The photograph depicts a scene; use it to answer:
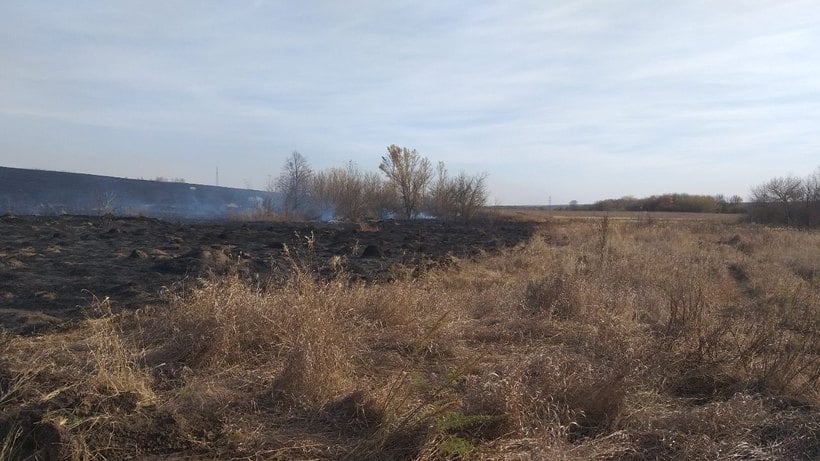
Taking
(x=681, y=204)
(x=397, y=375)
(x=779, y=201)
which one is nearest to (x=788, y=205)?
(x=779, y=201)

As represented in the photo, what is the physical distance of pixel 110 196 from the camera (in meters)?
48.6

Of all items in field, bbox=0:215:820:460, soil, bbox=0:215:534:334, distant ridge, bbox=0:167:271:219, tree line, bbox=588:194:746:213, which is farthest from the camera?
tree line, bbox=588:194:746:213

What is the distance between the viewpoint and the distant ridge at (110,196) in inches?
1774

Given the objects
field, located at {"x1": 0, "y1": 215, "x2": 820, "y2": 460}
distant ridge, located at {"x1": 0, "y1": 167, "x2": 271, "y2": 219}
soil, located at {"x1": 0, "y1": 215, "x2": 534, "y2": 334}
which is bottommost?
field, located at {"x1": 0, "y1": 215, "x2": 820, "y2": 460}

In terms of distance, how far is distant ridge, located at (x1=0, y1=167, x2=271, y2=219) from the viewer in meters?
45.1

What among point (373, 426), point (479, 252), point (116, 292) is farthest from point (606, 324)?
point (479, 252)

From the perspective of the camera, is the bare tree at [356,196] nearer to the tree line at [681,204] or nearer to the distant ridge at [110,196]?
the distant ridge at [110,196]

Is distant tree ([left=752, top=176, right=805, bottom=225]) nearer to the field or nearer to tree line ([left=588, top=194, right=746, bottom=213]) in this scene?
tree line ([left=588, top=194, right=746, bottom=213])

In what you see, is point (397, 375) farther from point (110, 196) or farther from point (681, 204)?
point (681, 204)

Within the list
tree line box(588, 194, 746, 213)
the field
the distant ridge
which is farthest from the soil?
tree line box(588, 194, 746, 213)

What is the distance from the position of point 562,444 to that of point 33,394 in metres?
3.83

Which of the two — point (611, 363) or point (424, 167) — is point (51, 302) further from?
point (424, 167)

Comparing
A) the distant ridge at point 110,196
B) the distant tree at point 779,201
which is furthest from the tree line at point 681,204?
the distant ridge at point 110,196

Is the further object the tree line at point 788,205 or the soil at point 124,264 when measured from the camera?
the tree line at point 788,205
